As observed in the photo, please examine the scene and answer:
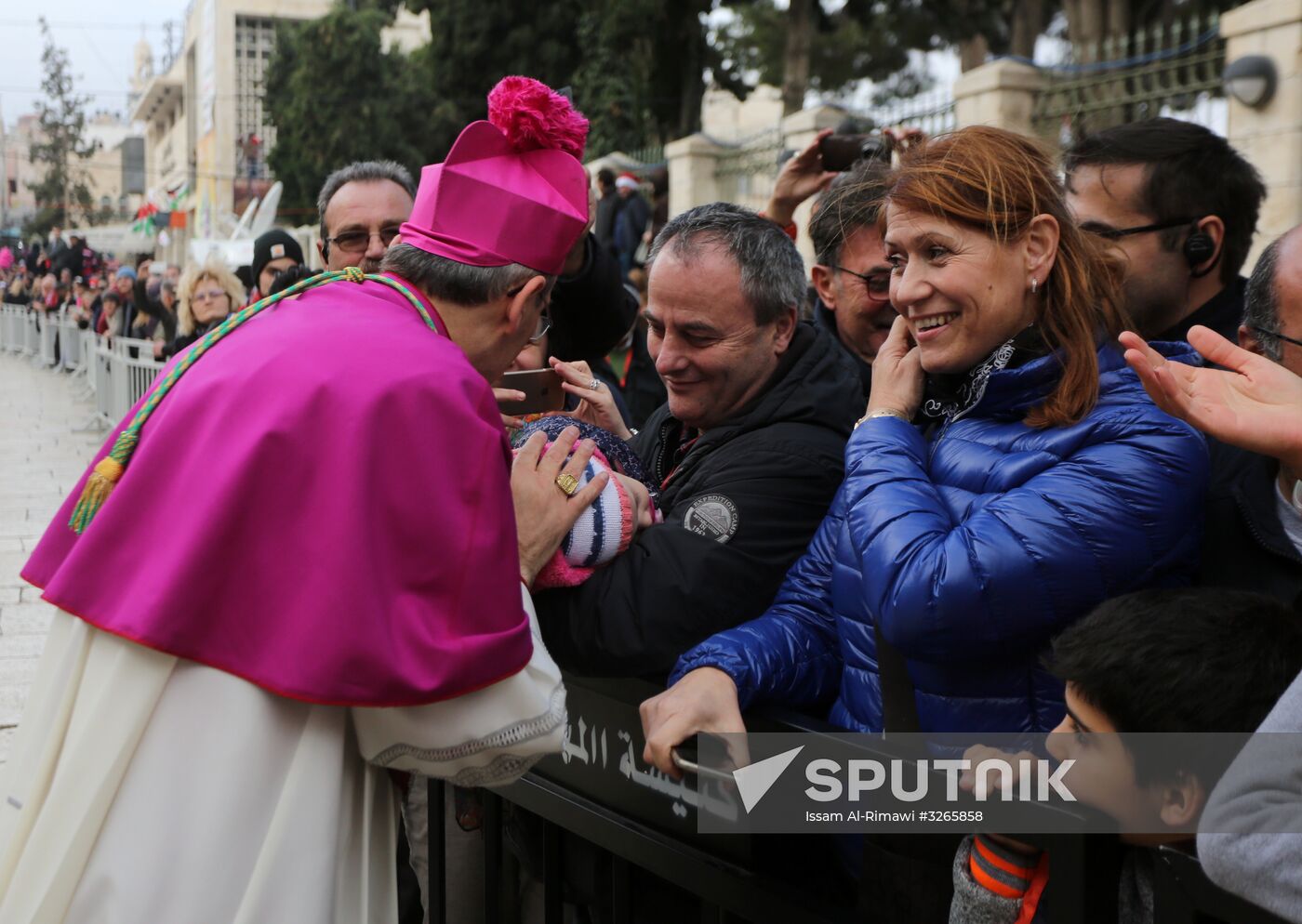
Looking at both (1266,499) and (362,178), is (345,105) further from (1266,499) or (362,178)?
(1266,499)

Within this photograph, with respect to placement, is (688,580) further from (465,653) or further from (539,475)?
(465,653)

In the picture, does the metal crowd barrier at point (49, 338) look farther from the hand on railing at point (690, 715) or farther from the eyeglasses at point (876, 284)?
the hand on railing at point (690, 715)

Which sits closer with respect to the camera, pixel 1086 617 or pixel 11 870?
Answer: pixel 1086 617

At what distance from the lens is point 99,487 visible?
2.15 meters

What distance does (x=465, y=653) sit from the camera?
2.04 m

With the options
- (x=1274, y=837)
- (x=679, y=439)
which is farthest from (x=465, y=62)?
(x=1274, y=837)

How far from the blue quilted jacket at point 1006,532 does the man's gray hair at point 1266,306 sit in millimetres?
279

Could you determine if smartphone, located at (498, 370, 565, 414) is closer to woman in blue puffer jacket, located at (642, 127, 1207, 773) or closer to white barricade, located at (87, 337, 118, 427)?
woman in blue puffer jacket, located at (642, 127, 1207, 773)

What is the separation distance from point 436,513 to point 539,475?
437 millimetres

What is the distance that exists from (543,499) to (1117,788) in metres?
1.08

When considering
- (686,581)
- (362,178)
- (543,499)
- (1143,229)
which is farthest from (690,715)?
(362,178)

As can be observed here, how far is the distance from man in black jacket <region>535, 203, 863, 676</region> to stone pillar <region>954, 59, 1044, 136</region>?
8959 millimetres

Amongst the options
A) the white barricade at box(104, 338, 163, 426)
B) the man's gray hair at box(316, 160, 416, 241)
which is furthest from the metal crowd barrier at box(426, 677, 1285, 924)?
the white barricade at box(104, 338, 163, 426)

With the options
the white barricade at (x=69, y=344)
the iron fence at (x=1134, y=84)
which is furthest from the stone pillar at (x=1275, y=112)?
the white barricade at (x=69, y=344)
